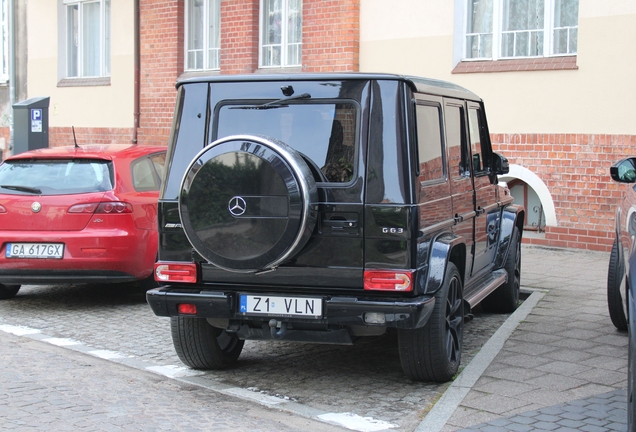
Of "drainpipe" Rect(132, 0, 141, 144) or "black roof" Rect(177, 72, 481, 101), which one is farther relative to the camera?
"drainpipe" Rect(132, 0, 141, 144)

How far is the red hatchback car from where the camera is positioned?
27.8 feet

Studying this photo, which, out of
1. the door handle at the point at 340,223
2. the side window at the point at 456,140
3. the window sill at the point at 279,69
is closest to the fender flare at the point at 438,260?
the door handle at the point at 340,223

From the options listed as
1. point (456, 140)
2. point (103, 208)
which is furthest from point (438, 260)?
point (103, 208)

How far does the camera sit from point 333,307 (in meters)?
5.54

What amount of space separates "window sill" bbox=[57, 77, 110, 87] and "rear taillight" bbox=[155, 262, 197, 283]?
13542 millimetres

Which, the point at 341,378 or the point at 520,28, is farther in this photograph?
the point at 520,28

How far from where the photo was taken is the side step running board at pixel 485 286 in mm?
6848

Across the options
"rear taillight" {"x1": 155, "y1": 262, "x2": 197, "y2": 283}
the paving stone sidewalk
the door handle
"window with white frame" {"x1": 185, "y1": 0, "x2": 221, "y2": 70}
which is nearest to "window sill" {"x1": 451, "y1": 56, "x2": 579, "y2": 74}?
the paving stone sidewalk

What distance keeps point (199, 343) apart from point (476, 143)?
2930 millimetres

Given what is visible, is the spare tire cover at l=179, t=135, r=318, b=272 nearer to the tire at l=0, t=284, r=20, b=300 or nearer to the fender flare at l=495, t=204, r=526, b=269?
the fender flare at l=495, t=204, r=526, b=269

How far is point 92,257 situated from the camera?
845cm

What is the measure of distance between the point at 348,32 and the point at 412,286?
32.3 ft

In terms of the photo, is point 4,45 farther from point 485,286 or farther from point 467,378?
point 467,378

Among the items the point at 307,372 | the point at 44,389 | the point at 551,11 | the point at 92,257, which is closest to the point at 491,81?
the point at 551,11
